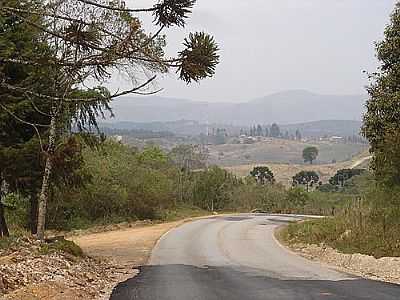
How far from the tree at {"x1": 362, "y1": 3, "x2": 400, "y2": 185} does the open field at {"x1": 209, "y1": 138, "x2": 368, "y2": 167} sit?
378 feet

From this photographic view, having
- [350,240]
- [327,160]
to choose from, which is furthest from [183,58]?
[327,160]

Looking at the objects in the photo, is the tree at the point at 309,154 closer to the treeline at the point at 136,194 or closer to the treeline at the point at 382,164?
the treeline at the point at 136,194

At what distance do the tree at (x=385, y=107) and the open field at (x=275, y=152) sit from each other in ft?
378

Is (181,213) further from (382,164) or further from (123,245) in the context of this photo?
(382,164)

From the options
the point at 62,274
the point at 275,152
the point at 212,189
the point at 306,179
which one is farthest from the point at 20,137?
the point at 275,152

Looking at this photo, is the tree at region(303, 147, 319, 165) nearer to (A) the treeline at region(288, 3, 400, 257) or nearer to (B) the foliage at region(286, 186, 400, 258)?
(B) the foliage at region(286, 186, 400, 258)

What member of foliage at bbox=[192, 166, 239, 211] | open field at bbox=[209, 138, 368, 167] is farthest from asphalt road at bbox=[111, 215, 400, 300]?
open field at bbox=[209, 138, 368, 167]

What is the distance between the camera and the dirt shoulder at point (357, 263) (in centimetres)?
1588

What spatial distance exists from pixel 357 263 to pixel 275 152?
136491mm

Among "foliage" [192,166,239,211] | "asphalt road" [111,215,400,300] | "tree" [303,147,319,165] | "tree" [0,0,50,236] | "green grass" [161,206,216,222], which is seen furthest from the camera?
"tree" [303,147,319,165]

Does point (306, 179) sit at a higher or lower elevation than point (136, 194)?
lower

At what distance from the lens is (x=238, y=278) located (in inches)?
590

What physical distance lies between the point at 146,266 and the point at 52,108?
5237 mm

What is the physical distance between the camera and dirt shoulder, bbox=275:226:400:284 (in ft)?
52.1
